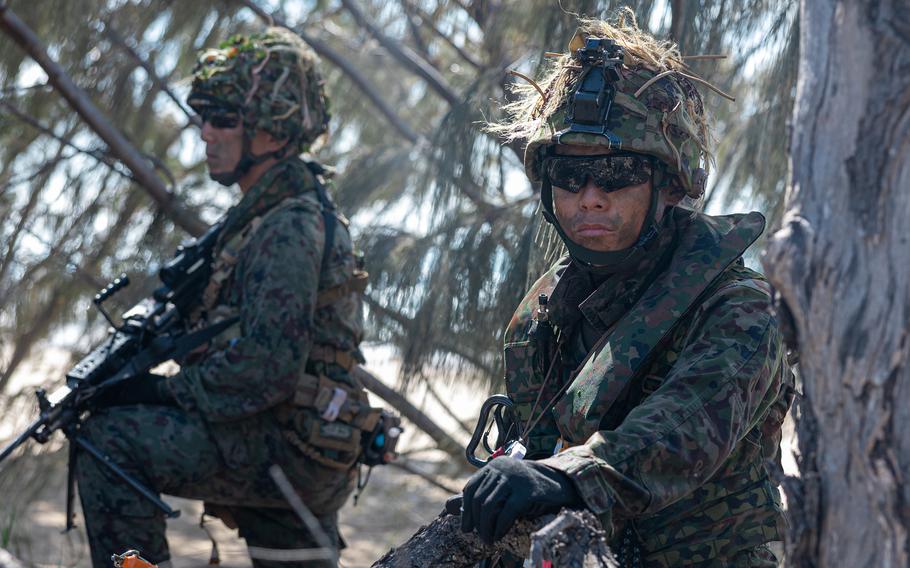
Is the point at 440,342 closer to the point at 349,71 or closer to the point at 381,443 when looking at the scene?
the point at 381,443

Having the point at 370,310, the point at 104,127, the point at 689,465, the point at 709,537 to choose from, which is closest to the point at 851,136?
the point at 689,465

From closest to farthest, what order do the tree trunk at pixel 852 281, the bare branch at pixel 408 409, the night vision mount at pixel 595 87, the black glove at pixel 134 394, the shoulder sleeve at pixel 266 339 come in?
the tree trunk at pixel 852 281
the night vision mount at pixel 595 87
the shoulder sleeve at pixel 266 339
the black glove at pixel 134 394
the bare branch at pixel 408 409

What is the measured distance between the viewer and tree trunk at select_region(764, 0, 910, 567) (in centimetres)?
144

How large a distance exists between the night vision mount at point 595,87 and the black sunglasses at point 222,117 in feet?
5.65

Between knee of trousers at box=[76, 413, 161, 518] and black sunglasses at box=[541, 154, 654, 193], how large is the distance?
5.71ft

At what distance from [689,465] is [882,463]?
529 mm

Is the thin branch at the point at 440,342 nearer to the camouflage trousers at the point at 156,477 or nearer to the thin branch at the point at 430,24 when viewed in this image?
the camouflage trousers at the point at 156,477

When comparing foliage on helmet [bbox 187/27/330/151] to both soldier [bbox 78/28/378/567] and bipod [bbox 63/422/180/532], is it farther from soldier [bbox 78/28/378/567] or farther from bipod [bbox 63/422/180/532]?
bipod [bbox 63/422/180/532]

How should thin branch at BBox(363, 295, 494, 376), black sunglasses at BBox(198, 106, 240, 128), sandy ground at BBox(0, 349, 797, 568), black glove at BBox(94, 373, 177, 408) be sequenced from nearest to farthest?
black glove at BBox(94, 373, 177, 408)
black sunglasses at BBox(198, 106, 240, 128)
thin branch at BBox(363, 295, 494, 376)
sandy ground at BBox(0, 349, 797, 568)

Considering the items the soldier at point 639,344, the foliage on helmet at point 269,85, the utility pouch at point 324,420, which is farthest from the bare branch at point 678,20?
the utility pouch at point 324,420

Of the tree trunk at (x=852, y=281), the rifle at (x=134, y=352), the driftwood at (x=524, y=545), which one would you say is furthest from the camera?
the rifle at (x=134, y=352)

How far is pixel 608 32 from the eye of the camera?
8.34 feet

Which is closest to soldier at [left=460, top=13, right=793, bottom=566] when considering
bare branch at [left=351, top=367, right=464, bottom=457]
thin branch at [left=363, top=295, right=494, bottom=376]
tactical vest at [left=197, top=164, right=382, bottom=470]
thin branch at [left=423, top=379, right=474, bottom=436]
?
tactical vest at [left=197, top=164, right=382, bottom=470]

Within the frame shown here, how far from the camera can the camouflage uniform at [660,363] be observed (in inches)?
76.0
